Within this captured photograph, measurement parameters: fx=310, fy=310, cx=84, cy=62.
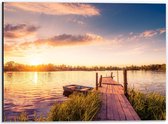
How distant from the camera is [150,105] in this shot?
5383mm

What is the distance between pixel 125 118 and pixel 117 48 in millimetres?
1352

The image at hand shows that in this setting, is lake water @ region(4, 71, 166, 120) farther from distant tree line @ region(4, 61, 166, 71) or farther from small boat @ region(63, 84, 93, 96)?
small boat @ region(63, 84, 93, 96)

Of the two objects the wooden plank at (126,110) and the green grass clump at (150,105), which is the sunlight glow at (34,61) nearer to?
the wooden plank at (126,110)

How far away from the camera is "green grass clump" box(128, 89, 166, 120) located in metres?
5.03

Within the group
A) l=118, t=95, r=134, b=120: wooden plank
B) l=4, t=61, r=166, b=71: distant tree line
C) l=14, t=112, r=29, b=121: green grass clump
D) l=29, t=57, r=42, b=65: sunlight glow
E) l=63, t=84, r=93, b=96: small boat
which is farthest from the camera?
l=63, t=84, r=93, b=96: small boat

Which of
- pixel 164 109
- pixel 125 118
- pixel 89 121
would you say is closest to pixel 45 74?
pixel 89 121

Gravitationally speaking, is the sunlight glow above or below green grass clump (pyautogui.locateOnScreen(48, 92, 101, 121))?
above

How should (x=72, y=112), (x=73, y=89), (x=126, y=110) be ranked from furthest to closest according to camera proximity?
1. (x=73, y=89)
2. (x=126, y=110)
3. (x=72, y=112)

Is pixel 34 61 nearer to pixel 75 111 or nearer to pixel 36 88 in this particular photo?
pixel 36 88

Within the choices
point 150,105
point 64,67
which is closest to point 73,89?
point 64,67

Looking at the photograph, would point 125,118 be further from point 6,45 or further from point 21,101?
point 6,45

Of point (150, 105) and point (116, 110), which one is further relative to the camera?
point (150, 105)

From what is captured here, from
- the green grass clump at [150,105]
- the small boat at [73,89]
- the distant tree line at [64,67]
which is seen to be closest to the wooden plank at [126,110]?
the green grass clump at [150,105]

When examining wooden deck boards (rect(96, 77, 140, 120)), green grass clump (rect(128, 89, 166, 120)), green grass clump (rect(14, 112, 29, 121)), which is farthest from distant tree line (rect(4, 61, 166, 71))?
green grass clump (rect(14, 112, 29, 121))
